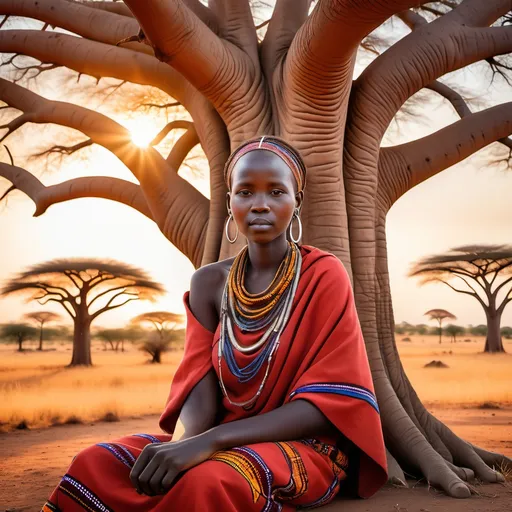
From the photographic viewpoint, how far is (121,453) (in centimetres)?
253

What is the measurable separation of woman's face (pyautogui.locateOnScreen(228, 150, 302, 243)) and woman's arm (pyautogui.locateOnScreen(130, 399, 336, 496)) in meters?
0.68

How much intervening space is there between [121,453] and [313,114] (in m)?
2.95

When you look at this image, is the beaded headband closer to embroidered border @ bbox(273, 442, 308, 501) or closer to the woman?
the woman

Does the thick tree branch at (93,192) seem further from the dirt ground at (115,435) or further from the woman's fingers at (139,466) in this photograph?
the woman's fingers at (139,466)

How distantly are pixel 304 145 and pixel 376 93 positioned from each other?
3.14ft

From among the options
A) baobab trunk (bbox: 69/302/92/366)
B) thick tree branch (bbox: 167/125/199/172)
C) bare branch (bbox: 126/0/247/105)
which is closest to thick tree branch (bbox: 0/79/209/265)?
thick tree branch (bbox: 167/125/199/172)

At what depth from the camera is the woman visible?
2.29 metres

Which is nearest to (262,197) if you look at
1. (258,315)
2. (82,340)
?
(258,315)

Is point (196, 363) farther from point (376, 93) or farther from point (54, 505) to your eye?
point (376, 93)

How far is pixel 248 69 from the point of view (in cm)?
525

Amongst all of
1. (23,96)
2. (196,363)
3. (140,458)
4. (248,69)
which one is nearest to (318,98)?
(248,69)

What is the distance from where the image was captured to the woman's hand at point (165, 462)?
2.24 meters

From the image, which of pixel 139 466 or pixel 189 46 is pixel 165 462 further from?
pixel 189 46

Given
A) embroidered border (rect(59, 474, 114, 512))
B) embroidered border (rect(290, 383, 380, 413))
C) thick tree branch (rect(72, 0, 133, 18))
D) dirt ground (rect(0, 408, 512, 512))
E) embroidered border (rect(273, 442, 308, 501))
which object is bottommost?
dirt ground (rect(0, 408, 512, 512))
